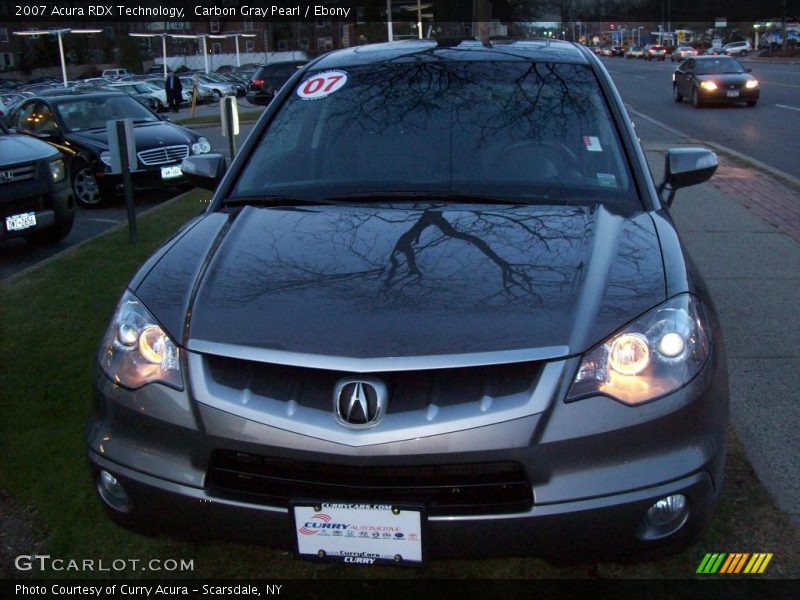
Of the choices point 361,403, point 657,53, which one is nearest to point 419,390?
point 361,403

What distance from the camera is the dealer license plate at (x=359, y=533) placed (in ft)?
8.06

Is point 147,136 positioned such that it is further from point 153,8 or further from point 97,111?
point 153,8

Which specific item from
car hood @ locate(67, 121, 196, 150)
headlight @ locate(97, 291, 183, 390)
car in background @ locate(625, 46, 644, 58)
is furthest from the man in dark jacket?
car in background @ locate(625, 46, 644, 58)

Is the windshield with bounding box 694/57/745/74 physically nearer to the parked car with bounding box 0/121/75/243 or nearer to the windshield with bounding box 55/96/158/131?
the windshield with bounding box 55/96/158/131

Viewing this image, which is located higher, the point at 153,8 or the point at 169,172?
the point at 153,8

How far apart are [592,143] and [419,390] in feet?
5.95

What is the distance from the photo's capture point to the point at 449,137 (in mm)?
3910

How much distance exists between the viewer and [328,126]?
4129 millimetres

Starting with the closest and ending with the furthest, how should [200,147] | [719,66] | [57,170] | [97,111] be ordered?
[57,170] → [200,147] → [97,111] → [719,66]

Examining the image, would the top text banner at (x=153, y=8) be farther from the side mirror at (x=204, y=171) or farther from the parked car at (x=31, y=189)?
the side mirror at (x=204, y=171)

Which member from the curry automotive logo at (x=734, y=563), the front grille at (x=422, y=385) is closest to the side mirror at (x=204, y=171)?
the front grille at (x=422, y=385)

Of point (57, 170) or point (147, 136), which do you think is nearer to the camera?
point (57, 170)

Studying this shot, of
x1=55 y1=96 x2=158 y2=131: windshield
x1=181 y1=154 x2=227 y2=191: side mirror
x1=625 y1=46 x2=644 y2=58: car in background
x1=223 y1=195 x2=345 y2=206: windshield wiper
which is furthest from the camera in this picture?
x1=625 y1=46 x2=644 y2=58: car in background

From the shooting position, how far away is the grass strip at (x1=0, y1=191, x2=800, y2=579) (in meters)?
3.17
